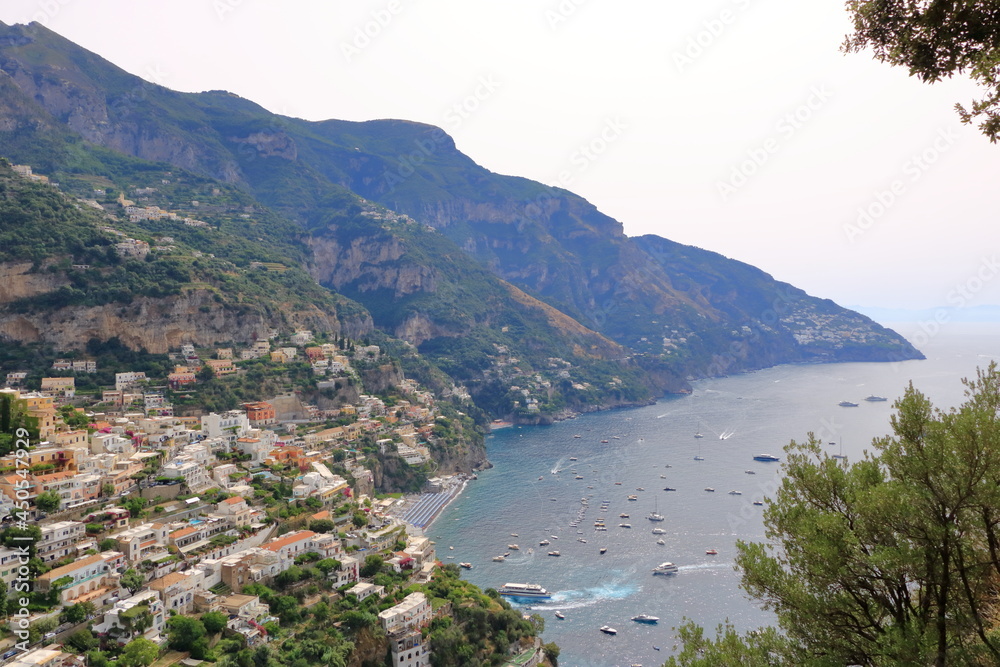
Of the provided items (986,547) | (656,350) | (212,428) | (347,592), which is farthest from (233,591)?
(656,350)

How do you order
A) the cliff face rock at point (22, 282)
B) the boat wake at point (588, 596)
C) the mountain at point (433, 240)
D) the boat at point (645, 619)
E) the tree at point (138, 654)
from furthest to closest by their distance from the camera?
1. the mountain at point (433, 240)
2. the cliff face rock at point (22, 282)
3. the boat wake at point (588, 596)
4. the boat at point (645, 619)
5. the tree at point (138, 654)

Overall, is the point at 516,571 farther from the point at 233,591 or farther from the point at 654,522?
the point at 233,591

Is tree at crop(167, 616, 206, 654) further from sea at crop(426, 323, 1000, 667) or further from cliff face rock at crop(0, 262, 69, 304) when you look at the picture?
cliff face rock at crop(0, 262, 69, 304)

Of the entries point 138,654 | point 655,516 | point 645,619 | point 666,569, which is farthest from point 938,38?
point 655,516

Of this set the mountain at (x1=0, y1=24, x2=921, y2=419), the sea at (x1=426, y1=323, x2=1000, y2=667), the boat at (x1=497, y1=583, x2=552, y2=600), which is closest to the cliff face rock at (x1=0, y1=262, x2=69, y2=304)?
the mountain at (x1=0, y1=24, x2=921, y2=419)

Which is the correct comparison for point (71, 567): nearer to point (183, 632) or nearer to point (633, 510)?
point (183, 632)

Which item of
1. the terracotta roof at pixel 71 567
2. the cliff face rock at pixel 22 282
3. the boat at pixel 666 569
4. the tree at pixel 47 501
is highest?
the cliff face rock at pixel 22 282

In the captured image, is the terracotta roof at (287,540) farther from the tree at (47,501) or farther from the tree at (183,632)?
the tree at (47,501)

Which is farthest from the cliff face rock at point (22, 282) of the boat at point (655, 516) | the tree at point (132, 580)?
the boat at point (655, 516)
